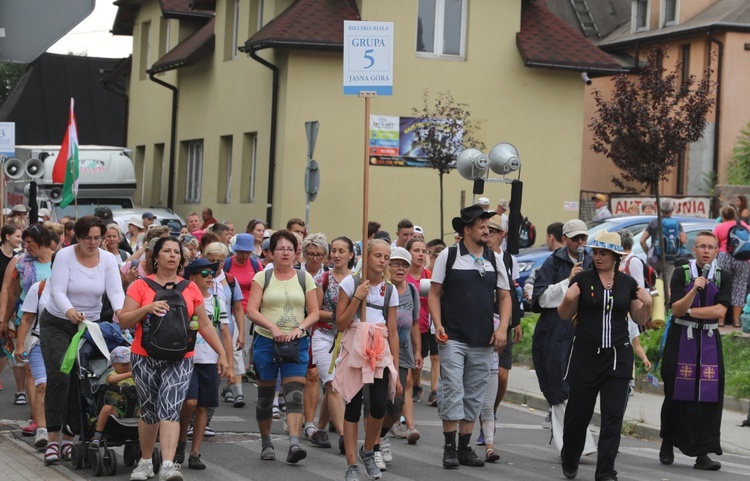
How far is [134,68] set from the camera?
4147 centimetres

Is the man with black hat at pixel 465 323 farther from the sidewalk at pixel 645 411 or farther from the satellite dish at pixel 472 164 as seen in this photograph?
the satellite dish at pixel 472 164

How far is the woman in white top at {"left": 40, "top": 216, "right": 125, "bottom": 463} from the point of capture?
1027cm

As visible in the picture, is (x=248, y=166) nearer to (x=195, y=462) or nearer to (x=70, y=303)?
(x=70, y=303)

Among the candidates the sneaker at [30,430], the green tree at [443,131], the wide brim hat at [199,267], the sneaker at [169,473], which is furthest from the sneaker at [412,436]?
the green tree at [443,131]

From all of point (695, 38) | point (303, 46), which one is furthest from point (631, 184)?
point (303, 46)

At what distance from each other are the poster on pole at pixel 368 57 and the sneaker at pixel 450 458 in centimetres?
299

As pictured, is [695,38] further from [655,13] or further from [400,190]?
[400,190]

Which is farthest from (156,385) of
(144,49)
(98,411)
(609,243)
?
(144,49)

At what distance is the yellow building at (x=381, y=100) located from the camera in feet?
95.3

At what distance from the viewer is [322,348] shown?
1178 cm

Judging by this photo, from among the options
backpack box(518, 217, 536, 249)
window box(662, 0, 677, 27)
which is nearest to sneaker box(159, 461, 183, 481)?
backpack box(518, 217, 536, 249)

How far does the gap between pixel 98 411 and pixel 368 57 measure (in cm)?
373

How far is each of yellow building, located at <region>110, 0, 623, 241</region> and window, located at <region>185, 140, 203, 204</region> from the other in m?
1.53

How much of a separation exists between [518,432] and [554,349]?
222 cm
